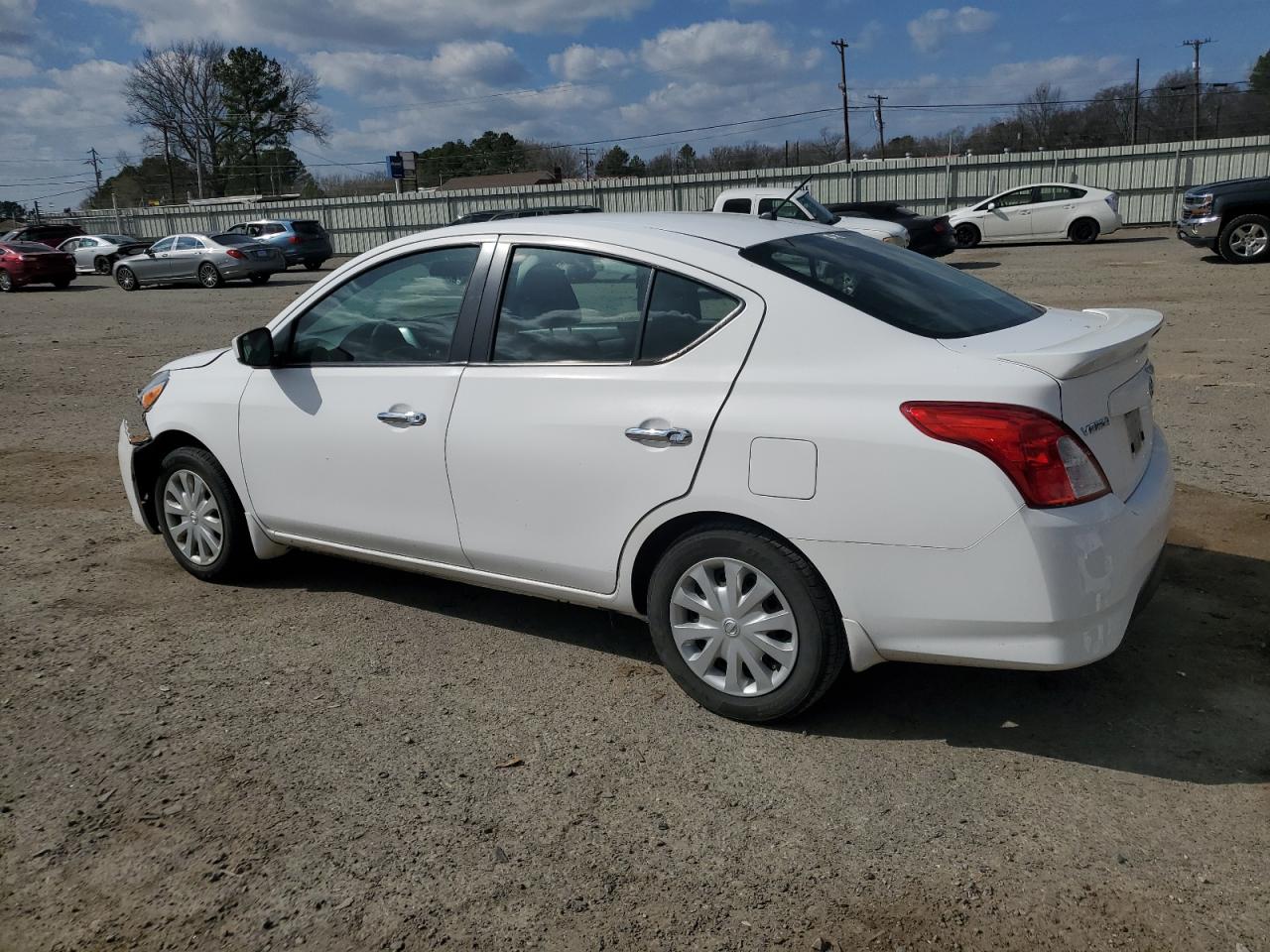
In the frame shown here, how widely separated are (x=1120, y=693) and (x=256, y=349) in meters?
3.70

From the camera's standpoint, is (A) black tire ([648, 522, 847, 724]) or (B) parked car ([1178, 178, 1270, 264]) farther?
(B) parked car ([1178, 178, 1270, 264])

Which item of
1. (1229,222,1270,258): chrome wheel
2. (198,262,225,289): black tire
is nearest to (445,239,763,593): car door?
(1229,222,1270,258): chrome wheel

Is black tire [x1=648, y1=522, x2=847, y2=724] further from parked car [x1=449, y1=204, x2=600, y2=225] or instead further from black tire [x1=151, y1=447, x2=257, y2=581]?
black tire [x1=151, y1=447, x2=257, y2=581]

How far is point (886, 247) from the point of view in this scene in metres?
4.42

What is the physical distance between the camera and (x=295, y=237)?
29234mm

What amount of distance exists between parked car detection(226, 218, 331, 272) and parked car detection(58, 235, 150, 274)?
599 cm

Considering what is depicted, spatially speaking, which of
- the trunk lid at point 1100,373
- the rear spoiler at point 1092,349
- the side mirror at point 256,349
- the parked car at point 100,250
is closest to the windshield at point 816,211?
the side mirror at point 256,349

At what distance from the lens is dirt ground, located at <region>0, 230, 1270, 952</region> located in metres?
2.76

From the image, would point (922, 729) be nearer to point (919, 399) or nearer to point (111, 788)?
point (919, 399)

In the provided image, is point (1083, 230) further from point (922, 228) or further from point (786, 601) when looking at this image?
point (786, 601)

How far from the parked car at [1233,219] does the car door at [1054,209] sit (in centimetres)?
865

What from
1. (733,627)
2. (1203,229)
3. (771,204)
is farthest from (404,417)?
(1203,229)

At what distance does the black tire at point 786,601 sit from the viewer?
11.3 feet

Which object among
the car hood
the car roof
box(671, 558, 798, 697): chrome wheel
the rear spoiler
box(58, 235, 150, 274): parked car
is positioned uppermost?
box(58, 235, 150, 274): parked car
